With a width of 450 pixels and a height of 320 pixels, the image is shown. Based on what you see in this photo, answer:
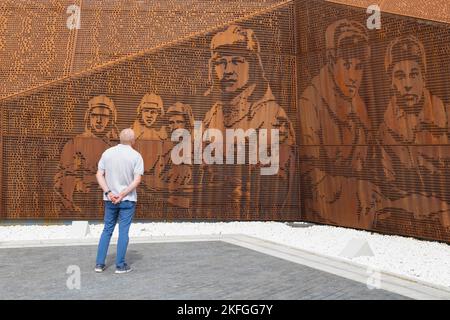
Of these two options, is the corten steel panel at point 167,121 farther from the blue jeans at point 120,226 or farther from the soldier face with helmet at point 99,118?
the blue jeans at point 120,226

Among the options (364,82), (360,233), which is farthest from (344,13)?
(360,233)

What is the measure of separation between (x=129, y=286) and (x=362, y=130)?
6.30 meters

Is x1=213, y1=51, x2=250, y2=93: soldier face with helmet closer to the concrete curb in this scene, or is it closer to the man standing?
the concrete curb

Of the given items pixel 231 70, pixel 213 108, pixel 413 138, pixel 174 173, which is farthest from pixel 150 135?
pixel 413 138

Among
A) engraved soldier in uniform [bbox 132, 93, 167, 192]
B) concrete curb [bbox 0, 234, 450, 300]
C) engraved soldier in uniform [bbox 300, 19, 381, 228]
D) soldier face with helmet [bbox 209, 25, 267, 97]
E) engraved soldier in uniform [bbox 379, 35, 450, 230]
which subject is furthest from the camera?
soldier face with helmet [bbox 209, 25, 267, 97]

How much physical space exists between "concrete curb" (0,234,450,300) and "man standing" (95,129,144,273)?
234 centimetres

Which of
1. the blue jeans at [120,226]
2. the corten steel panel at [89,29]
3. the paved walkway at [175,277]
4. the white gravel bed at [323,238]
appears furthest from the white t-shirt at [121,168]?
the corten steel panel at [89,29]

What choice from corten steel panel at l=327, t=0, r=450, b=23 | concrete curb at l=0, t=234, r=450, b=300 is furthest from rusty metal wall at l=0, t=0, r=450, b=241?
concrete curb at l=0, t=234, r=450, b=300

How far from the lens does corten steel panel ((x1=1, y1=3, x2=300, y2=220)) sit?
33.5 ft

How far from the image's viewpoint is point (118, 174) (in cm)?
567

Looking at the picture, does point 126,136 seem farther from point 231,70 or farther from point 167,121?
point 231,70

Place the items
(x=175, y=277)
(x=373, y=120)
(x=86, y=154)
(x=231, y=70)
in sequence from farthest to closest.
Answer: (x=231, y=70)
(x=86, y=154)
(x=373, y=120)
(x=175, y=277)

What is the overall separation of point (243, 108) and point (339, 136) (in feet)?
7.51

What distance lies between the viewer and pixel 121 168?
5.67 m
